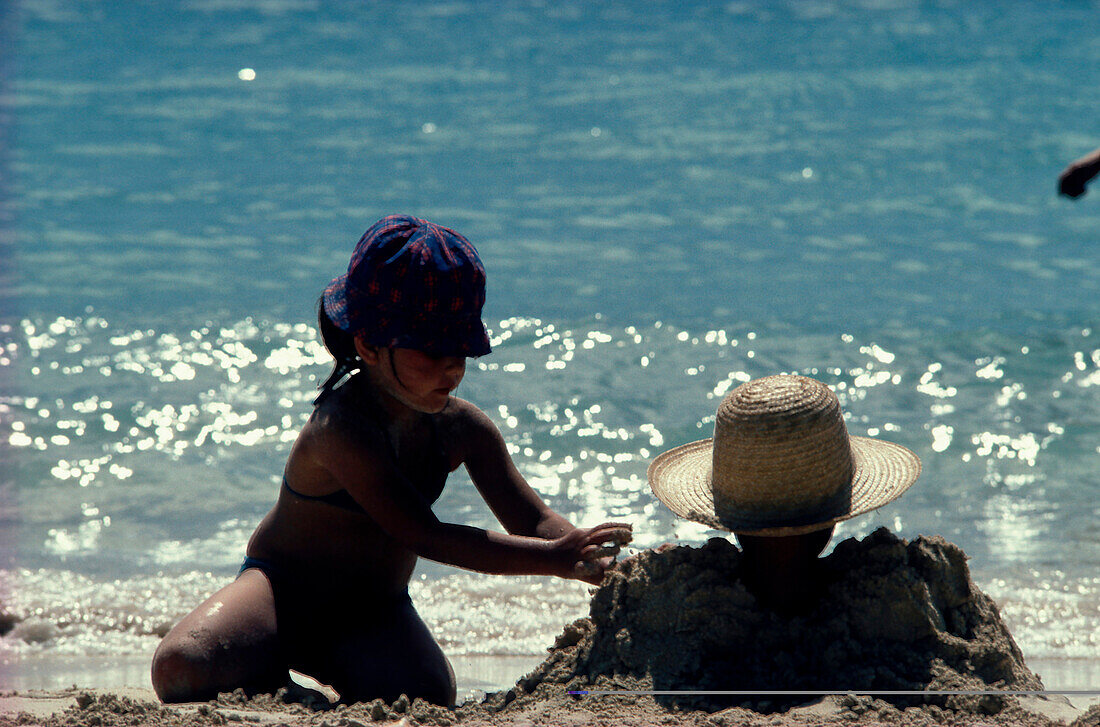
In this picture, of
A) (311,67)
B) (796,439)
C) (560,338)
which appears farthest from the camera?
(311,67)

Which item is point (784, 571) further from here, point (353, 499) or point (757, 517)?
point (353, 499)

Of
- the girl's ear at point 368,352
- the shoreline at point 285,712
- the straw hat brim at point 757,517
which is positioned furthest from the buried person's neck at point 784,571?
the girl's ear at point 368,352

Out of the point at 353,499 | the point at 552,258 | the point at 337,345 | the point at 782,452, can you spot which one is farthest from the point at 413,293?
the point at 552,258

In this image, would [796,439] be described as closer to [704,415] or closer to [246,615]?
[246,615]

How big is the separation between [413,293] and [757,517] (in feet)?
3.01

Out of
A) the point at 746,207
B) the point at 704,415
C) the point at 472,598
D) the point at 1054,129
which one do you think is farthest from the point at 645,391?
the point at 1054,129

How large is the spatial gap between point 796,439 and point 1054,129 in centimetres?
931

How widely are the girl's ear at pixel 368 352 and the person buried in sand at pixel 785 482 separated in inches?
30.1

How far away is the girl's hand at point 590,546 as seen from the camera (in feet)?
9.03

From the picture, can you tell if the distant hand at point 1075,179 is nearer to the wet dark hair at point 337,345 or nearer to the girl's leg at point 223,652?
the wet dark hair at point 337,345

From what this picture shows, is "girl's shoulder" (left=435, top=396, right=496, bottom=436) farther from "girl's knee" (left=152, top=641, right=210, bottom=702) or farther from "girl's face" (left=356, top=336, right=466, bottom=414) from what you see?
"girl's knee" (left=152, top=641, right=210, bottom=702)

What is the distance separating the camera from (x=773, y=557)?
2.65 m

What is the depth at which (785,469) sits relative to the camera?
2498 mm

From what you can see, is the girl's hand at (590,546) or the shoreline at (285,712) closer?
the shoreline at (285,712)
